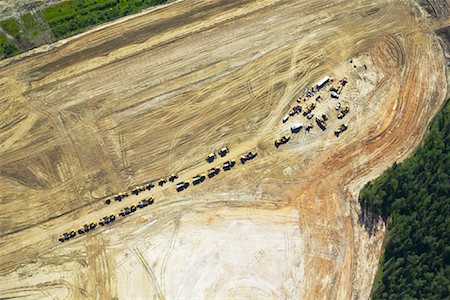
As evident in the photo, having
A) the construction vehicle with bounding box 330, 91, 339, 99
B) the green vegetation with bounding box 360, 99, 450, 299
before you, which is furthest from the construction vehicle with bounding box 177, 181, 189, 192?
the construction vehicle with bounding box 330, 91, 339, 99

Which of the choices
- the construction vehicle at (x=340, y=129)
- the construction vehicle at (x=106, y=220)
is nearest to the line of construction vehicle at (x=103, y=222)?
the construction vehicle at (x=106, y=220)

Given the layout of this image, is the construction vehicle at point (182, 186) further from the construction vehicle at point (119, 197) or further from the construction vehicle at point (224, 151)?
the construction vehicle at point (119, 197)

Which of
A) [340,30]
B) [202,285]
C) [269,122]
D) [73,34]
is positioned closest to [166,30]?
[73,34]

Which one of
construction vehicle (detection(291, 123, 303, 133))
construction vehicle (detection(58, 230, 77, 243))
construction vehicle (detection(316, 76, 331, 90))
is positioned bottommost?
construction vehicle (detection(58, 230, 77, 243))

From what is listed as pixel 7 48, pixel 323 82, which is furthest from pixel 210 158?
pixel 7 48

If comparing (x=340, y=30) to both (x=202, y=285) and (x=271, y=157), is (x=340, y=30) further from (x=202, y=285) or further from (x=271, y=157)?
(x=202, y=285)

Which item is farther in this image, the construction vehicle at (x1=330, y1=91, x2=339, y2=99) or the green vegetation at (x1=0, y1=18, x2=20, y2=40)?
the green vegetation at (x1=0, y1=18, x2=20, y2=40)

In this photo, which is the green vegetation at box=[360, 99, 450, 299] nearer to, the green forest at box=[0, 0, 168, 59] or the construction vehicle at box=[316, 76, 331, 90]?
the construction vehicle at box=[316, 76, 331, 90]
